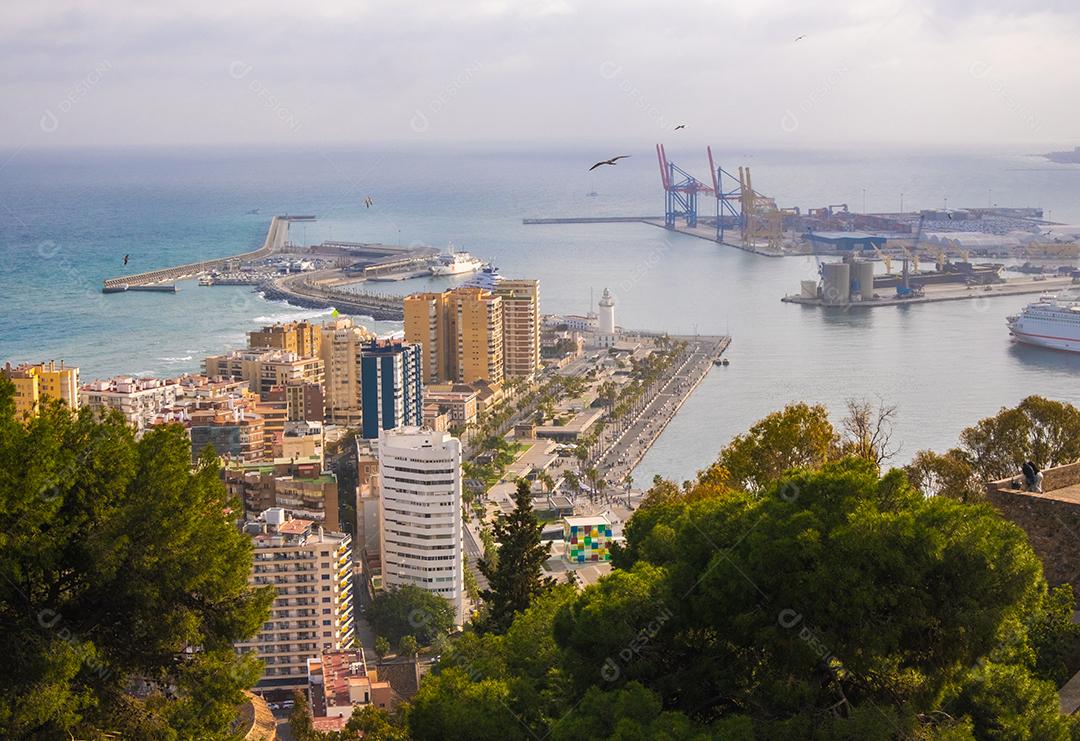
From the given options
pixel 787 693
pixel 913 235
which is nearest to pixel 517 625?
pixel 787 693

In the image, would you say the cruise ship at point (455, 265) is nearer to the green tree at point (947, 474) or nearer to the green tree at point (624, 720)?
the green tree at point (947, 474)

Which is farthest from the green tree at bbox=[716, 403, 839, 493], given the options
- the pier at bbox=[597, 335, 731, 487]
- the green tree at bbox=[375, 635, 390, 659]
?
the pier at bbox=[597, 335, 731, 487]

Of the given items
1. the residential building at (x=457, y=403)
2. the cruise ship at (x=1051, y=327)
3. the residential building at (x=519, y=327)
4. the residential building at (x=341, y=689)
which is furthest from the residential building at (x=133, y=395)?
the cruise ship at (x=1051, y=327)

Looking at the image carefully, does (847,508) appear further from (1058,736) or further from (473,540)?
(473,540)

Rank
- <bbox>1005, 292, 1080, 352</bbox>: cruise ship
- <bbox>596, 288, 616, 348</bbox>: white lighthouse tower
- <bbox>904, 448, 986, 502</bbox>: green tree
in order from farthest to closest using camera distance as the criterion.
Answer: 1. <bbox>596, 288, 616, 348</bbox>: white lighthouse tower
2. <bbox>1005, 292, 1080, 352</bbox>: cruise ship
3. <bbox>904, 448, 986, 502</bbox>: green tree

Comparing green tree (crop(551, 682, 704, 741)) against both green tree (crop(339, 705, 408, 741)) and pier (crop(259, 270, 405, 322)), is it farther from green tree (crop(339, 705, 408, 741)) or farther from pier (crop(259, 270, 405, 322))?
pier (crop(259, 270, 405, 322))

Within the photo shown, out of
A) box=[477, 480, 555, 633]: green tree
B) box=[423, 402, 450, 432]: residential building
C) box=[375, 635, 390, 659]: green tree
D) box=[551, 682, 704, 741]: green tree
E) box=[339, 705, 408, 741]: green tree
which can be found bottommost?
Result: box=[375, 635, 390, 659]: green tree

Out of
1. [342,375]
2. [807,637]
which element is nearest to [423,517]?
Answer: [807,637]
